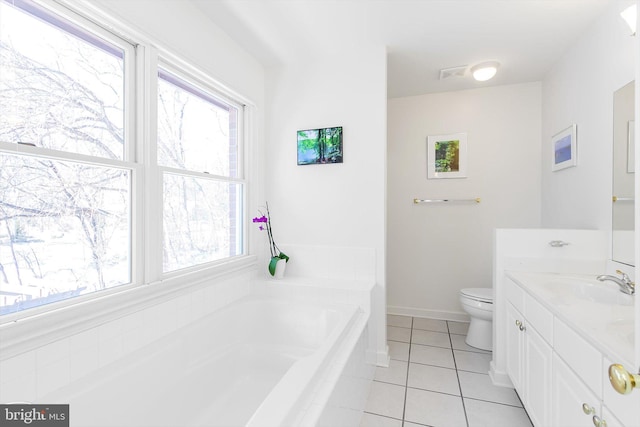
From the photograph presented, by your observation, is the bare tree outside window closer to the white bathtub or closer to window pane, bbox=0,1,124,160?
window pane, bbox=0,1,124,160

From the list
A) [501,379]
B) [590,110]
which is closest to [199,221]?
[501,379]

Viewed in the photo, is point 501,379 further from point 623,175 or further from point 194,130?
point 194,130

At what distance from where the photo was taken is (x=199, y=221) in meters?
2.06

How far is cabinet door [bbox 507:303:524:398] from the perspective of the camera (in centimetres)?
172

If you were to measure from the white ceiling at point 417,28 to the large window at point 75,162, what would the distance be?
0.68 meters

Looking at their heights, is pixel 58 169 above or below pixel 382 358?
above

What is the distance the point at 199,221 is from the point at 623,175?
263 centimetres

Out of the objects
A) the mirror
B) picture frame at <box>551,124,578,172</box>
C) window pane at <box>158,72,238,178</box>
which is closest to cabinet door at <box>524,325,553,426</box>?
the mirror

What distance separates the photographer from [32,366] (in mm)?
1092

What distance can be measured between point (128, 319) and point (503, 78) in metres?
3.54

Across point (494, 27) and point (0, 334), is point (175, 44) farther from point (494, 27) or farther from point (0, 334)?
point (494, 27)

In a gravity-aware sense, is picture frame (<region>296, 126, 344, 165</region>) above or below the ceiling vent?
below

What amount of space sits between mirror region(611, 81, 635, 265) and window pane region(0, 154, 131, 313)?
2.71m

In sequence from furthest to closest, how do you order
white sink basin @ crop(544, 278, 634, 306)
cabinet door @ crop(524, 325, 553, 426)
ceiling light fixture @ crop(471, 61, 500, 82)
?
ceiling light fixture @ crop(471, 61, 500, 82) → white sink basin @ crop(544, 278, 634, 306) → cabinet door @ crop(524, 325, 553, 426)
